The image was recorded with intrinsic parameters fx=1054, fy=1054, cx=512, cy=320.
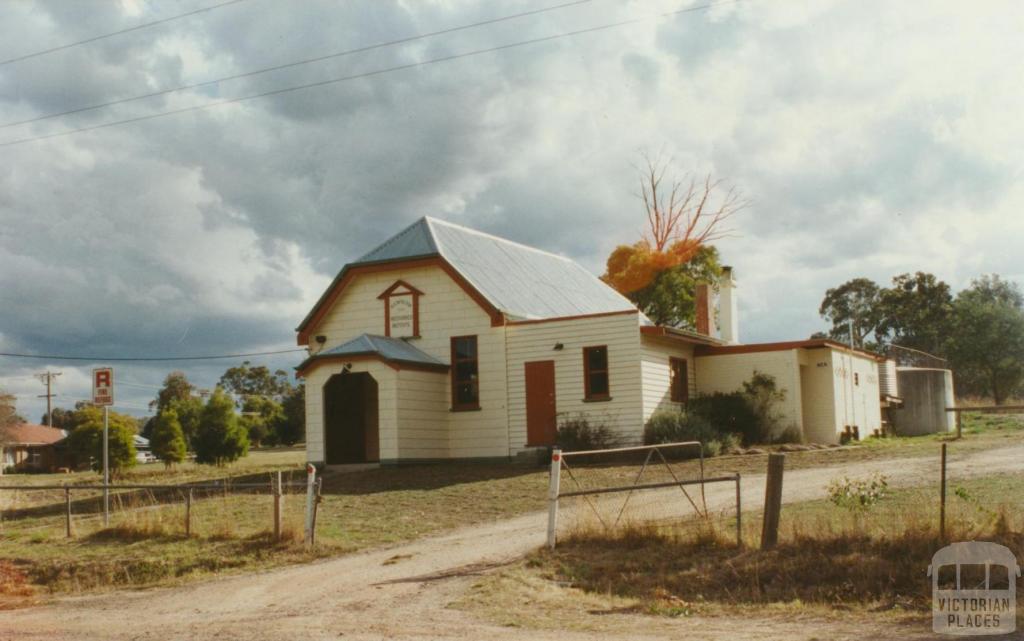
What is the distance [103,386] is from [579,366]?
45.1 feet

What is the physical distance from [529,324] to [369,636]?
66.6ft

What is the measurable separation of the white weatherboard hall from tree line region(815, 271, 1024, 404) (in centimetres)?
1799

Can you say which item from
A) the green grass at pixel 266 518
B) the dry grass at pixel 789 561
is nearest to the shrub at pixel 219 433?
the green grass at pixel 266 518

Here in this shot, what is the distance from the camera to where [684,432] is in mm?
27594

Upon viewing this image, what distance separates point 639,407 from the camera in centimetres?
2820

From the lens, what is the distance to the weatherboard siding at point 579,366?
28312 mm

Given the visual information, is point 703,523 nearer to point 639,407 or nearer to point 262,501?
point 262,501

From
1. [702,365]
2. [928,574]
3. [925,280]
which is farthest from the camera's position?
[925,280]

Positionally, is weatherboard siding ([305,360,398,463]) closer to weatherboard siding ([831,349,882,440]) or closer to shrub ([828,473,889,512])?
weatherboard siding ([831,349,882,440])

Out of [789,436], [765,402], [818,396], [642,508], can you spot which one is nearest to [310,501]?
[642,508]

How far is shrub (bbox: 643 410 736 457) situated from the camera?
27375mm

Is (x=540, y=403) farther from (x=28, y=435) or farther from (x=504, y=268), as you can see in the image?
(x=28, y=435)

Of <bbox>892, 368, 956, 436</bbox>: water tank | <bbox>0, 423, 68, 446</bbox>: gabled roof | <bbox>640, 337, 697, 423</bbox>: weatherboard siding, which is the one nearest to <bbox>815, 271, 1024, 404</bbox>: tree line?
<bbox>892, 368, 956, 436</bbox>: water tank

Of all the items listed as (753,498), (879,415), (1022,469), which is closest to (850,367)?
Result: (879,415)
